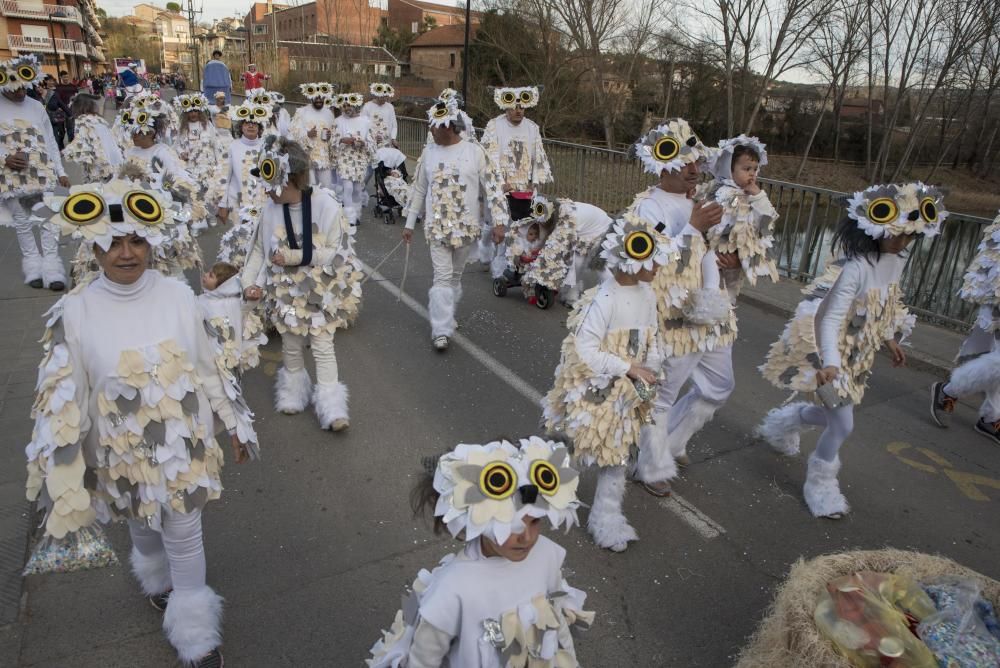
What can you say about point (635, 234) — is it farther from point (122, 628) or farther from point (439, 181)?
point (439, 181)

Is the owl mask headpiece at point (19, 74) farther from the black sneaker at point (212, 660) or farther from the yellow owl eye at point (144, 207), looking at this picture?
the black sneaker at point (212, 660)

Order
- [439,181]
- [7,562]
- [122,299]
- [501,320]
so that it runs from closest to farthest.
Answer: [122,299] → [7,562] → [439,181] → [501,320]

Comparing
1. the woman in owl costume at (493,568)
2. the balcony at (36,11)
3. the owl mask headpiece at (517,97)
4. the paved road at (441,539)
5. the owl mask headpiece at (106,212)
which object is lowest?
the paved road at (441,539)

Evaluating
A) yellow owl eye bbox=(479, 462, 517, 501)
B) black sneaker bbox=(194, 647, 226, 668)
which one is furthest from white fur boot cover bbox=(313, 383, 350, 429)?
yellow owl eye bbox=(479, 462, 517, 501)

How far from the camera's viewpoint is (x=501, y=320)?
304 inches

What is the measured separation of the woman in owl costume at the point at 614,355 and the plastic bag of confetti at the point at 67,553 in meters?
2.20

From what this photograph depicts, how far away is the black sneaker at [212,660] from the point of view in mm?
2939

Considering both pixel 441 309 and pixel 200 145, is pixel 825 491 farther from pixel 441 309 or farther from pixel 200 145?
pixel 200 145

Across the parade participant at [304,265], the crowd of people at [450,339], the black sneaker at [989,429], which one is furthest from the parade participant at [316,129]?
the black sneaker at [989,429]

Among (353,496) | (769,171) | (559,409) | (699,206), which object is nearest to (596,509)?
(559,409)

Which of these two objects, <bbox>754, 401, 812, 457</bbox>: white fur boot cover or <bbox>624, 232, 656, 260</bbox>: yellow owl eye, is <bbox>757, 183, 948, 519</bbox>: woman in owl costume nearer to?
<bbox>754, 401, 812, 457</bbox>: white fur boot cover

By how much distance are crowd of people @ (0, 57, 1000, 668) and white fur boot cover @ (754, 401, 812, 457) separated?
18 millimetres

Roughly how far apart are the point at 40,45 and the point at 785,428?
80.6 meters

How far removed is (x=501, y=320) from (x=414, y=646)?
5.70 meters
